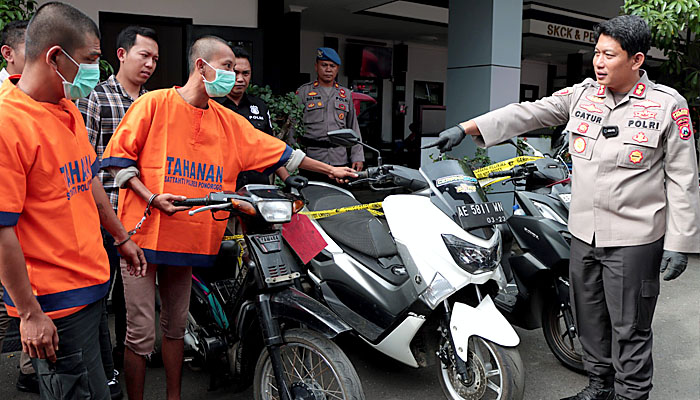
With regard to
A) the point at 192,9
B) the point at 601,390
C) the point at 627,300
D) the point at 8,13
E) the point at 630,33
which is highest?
the point at 192,9

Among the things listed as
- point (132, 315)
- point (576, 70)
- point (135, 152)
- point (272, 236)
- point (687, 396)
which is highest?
point (576, 70)

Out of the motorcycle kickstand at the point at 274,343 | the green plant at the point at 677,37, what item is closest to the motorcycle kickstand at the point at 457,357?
the motorcycle kickstand at the point at 274,343

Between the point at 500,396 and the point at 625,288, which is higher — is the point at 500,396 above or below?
below

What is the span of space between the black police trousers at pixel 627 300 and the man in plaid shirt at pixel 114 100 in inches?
90.9

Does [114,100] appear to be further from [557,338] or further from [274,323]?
[557,338]

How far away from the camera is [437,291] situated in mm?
2498

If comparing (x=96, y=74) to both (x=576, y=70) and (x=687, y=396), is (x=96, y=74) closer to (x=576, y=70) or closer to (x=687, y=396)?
(x=687, y=396)

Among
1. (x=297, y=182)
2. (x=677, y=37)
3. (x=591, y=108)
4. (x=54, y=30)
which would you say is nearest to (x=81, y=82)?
(x=54, y=30)

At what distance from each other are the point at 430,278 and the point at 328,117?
2.79m

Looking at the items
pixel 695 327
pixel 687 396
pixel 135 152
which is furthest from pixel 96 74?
pixel 695 327

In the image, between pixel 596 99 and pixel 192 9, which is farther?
pixel 192 9

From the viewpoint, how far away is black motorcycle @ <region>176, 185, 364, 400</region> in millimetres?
2072

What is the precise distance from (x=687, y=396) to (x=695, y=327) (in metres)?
1.28

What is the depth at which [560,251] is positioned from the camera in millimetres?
3059
